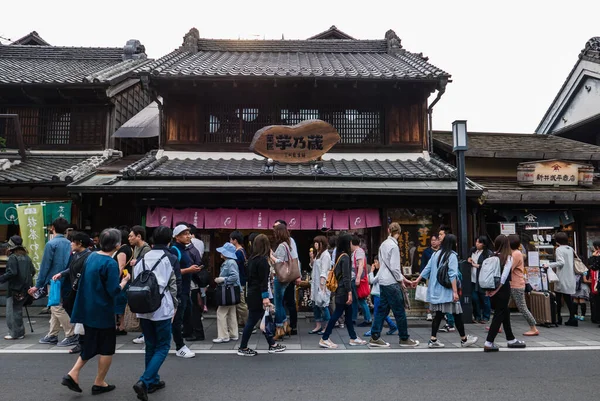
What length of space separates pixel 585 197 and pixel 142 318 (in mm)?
11932

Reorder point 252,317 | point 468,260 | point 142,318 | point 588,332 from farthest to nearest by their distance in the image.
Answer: point 468,260 → point 588,332 → point 252,317 → point 142,318

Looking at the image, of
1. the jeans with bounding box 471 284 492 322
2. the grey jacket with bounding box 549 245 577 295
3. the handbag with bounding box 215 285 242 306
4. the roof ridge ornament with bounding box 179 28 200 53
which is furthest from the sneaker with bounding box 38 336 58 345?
the roof ridge ornament with bounding box 179 28 200 53

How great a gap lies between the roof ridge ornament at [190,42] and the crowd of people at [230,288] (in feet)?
34.3

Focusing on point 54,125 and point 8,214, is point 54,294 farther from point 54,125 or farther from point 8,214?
point 54,125

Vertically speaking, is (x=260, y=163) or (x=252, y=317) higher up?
(x=260, y=163)

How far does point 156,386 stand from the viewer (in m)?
4.87

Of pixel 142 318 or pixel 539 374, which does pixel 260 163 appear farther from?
pixel 539 374

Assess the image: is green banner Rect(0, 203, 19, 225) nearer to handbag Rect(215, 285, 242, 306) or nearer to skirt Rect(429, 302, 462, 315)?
handbag Rect(215, 285, 242, 306)

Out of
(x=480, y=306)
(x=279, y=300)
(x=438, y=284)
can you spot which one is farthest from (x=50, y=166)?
(x=480, y=306)

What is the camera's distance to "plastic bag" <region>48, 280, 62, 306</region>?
24.0 ft

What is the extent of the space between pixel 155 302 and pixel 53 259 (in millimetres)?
4110

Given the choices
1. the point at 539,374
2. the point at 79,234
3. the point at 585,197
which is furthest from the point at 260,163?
the point at 585,197

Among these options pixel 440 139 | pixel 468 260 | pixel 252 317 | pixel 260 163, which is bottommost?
pixel 252 317

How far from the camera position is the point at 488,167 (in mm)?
13031
